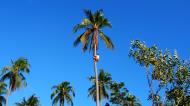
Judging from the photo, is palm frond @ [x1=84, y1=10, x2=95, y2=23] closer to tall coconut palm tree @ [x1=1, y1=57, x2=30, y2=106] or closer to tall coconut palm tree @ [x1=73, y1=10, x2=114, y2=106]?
tall coconut palm tree @ [x1=73, y1=10, x2=114, y2=106]

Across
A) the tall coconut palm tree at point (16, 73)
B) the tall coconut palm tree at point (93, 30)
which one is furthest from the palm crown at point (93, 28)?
the tall coconut palm tree at point (16, 73)

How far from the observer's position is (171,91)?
4478cm

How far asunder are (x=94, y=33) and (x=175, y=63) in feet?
27.8

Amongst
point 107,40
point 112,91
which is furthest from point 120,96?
point 107,40

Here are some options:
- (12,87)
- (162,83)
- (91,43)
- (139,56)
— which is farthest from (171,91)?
(12,87)

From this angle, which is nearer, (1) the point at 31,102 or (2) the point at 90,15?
(2) the point at 90,15

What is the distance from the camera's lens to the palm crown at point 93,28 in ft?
143

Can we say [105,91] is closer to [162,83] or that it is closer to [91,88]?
[91,88]

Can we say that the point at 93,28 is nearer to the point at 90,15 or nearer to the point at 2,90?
the point at 90,15

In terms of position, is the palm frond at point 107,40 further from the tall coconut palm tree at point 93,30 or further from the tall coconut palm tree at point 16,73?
the tall coconut palm tree at point 16,73

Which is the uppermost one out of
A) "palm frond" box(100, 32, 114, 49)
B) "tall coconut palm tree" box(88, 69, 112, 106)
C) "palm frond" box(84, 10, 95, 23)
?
"tall coconut palm tree" box(88, 69, 112, 106)

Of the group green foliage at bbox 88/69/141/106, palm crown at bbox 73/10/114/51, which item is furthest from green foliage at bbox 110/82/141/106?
palm crown at bbox 73/10/114/51

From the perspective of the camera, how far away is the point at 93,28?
44.5 metres

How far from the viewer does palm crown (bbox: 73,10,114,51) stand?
4369 cm
